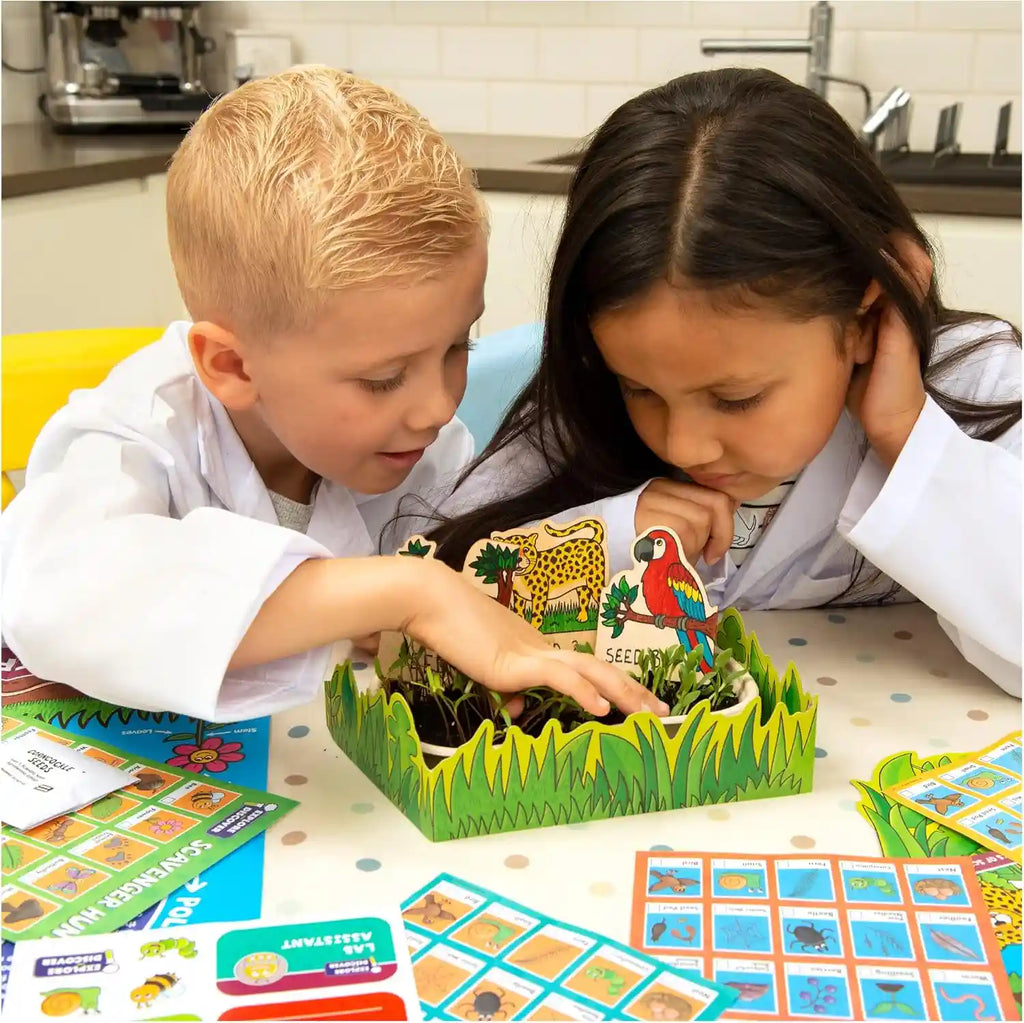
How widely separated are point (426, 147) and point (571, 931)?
603mm

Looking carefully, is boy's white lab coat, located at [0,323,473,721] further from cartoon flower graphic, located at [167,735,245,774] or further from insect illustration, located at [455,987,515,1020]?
insect illustration, located at [455,987,515,1020]

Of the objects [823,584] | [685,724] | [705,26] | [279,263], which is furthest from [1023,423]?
[705,26]

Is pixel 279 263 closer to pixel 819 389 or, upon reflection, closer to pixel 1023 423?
pixel 819 389

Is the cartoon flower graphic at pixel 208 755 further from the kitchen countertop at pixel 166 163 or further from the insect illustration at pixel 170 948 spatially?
→ the kitchen countertop at pixel 166 163

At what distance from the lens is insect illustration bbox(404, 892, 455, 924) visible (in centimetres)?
68

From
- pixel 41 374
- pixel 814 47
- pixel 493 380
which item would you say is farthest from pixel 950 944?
pixel 814 47

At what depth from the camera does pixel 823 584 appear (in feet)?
3.80

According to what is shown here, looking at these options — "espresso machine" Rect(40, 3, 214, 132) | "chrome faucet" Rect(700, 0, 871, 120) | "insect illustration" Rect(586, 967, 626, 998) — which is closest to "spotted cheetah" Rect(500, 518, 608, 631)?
"insect illustration" Rect(586, 967, 626, 998)

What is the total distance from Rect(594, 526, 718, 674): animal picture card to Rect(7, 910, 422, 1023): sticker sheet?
29cm

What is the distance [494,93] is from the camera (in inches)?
118

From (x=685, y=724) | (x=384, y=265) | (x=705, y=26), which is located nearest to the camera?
(x=685, y=724)

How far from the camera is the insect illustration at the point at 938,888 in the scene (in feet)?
2.30

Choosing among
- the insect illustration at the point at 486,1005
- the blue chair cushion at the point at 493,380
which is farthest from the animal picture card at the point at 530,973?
the blue chair cushion at the point at 493,380

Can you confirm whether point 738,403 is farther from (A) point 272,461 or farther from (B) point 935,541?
(A) point 272,461
